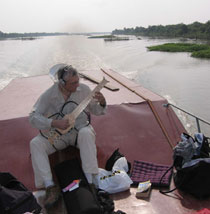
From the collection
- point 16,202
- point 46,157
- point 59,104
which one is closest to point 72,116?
point 59,104

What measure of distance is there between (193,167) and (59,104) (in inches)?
43.8

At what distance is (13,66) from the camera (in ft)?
34.6

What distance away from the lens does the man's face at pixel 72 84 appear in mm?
1837

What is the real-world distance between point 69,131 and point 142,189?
72 cm

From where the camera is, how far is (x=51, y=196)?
171 cm

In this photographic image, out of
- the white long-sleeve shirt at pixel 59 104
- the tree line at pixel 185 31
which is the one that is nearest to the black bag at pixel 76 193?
the white long-sleeve shirt at pixel 59 104

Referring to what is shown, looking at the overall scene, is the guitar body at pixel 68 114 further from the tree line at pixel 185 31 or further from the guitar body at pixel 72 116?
the tree line at pixel 185 31

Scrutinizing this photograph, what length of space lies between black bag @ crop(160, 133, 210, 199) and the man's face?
3.04 ft

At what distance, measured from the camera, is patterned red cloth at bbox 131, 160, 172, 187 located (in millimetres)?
1971

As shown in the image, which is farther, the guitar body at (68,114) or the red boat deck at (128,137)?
the guitar body at (68,114)

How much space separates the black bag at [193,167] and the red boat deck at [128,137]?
8cm

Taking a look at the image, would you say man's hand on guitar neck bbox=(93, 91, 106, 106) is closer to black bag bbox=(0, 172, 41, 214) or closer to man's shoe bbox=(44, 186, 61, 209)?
man's shoe bbox=(44, 186, 61, 209)

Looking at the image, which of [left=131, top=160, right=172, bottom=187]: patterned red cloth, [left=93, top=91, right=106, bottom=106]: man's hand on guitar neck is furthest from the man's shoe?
[left=93, top=91, right=106, bottom=106]: man's hand on guitar neck

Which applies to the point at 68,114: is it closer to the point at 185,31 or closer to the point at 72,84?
the point at 72,84
